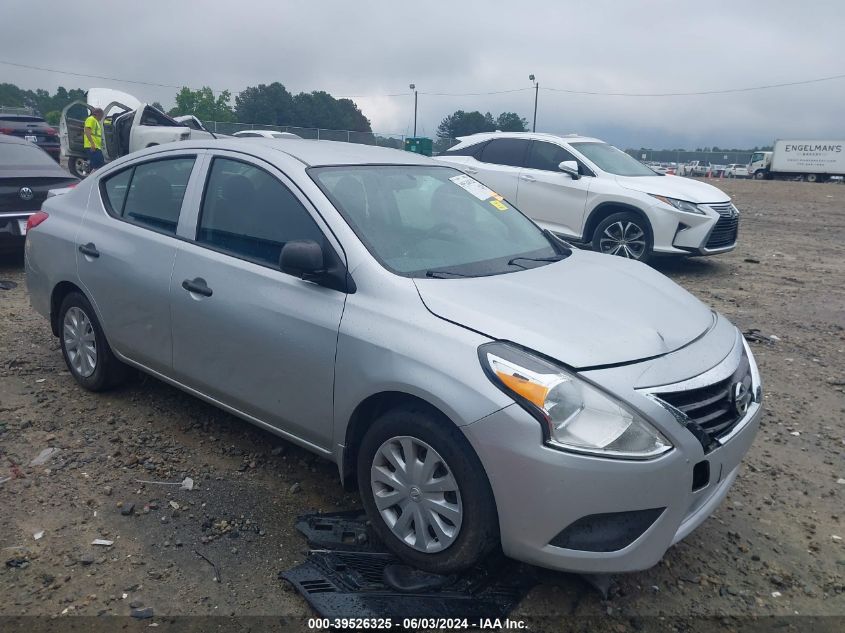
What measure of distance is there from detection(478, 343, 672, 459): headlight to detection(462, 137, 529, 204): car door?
24.3ft

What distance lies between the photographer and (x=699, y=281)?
344 inches

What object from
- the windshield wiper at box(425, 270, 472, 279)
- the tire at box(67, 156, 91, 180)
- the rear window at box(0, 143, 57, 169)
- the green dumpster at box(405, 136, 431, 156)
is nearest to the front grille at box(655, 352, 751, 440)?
the windshield wiper at box(425, 270, 472, 279)

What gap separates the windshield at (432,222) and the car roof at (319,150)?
8cm

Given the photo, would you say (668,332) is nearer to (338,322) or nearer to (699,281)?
(338,322)

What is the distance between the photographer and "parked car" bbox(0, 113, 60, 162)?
18875 millimetres

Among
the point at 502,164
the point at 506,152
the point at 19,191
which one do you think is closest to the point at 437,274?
the point at 19,191

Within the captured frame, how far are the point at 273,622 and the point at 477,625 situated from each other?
76cm

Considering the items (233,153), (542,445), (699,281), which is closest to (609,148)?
(699,281)

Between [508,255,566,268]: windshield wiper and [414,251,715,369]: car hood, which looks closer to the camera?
[414,251,715,369]: car hood

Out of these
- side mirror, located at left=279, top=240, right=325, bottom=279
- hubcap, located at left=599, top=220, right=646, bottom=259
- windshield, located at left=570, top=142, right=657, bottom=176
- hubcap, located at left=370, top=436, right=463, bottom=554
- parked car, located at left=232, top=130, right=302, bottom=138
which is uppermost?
parked car, located at left=232, top=130, right=302, bottom=138

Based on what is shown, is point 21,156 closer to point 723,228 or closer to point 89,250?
point 89,250

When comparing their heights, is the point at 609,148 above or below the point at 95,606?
above

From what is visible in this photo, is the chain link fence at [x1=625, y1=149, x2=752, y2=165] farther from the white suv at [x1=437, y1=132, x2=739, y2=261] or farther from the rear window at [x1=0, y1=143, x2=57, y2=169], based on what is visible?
the rear window at [x1=0, y1=143, x2=57, y2=169]

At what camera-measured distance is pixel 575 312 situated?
292 cm
